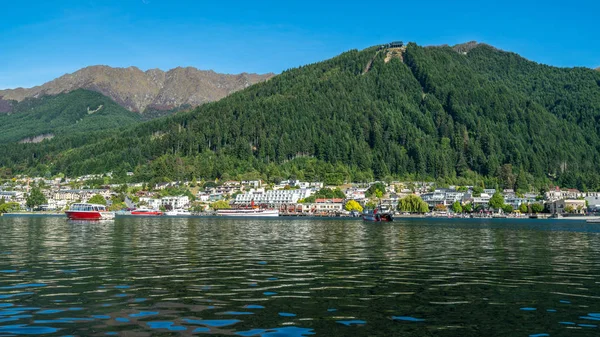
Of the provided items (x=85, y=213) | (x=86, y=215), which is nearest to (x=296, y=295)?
(x=86, y=215)

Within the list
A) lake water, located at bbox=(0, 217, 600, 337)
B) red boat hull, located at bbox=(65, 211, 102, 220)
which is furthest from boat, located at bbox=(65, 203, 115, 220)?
lake water, located at bbox=(0, 217, 600, 337)

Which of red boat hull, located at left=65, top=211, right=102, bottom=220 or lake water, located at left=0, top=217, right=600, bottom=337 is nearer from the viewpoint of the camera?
lake water, located at left=0, top=217, right=600, bottom=337

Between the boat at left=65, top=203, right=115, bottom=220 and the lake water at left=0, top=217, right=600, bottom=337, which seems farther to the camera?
the boat at left=65, top=203, right=115, bottom=220

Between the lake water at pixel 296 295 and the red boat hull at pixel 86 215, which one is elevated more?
the red boat hull at pixel 86 215

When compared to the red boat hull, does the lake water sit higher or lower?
lower

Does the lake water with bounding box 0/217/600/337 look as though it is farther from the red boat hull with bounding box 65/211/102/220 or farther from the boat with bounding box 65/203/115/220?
the boat with bounding box 65/203/115/220

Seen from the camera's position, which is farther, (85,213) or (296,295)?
(85,213)

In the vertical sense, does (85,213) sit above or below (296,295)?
above

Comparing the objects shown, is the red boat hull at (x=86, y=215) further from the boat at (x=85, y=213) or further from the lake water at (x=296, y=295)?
the lake water at (x=296, y=295)

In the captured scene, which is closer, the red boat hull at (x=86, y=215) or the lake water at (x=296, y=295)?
the lake water at (x=296, y=295)

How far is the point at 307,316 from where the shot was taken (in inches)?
722

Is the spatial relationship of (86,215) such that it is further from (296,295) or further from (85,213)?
(296,295)

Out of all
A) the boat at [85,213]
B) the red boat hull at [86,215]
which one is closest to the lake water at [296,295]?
the red boat hull at [86,215]

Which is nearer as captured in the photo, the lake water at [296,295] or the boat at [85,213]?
the lake water at [296,295]
